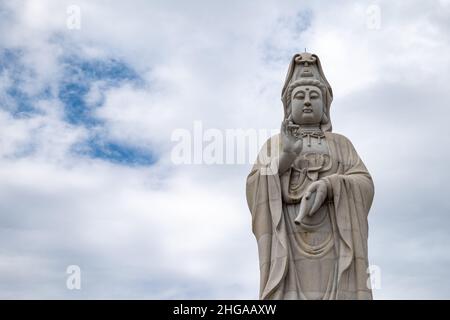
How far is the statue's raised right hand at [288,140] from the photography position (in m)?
16.9

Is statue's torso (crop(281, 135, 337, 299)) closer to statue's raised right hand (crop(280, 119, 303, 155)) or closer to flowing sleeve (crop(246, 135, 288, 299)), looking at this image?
flowing sleeve (crop(246, 135, 288, 299))

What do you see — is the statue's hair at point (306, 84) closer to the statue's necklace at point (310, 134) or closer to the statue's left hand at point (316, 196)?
the statue's necklace at point (310, 134)

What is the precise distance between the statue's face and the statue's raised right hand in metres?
1.19

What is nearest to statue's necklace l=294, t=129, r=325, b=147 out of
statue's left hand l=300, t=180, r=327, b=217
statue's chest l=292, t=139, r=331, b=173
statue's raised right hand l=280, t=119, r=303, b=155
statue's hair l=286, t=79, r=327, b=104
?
statue's chest l=292, t=139, r=331, b=173

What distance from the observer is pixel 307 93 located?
18156mm

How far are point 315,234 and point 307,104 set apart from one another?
2820 millimetres

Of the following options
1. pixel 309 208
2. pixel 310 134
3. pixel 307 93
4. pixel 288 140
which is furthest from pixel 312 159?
pixel 307 93

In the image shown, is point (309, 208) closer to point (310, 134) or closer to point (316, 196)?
point (316, 196)
